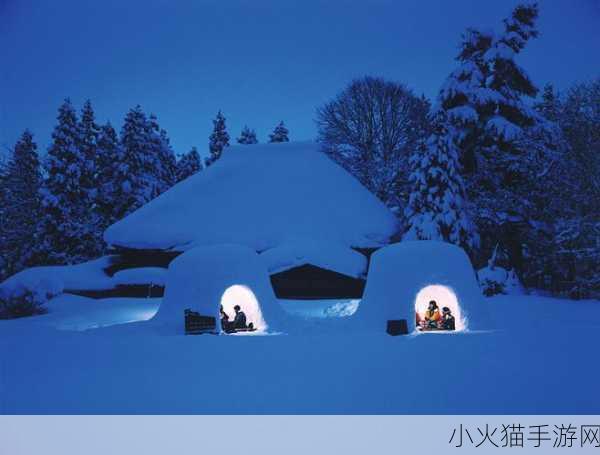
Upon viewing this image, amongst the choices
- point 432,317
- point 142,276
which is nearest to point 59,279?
point 142,276

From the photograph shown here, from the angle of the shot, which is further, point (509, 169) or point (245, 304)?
point (509, 169)

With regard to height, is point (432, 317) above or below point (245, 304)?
below

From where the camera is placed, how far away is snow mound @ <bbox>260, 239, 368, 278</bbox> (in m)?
15.6

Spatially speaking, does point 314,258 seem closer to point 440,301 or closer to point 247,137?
point 440,301

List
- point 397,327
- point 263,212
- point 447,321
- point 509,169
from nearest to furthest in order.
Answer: point 397,327 < point 447,321 < point 509,169 < point 263,212

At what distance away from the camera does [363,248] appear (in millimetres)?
17562

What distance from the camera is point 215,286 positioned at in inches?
376

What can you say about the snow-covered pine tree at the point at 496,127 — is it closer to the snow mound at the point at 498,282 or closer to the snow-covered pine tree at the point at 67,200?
the snow mound at the point at 498,282

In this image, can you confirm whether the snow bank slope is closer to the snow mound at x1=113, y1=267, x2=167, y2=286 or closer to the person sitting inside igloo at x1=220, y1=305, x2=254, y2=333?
the snow mound at x1=113, y1=267, x2=167, y2=286

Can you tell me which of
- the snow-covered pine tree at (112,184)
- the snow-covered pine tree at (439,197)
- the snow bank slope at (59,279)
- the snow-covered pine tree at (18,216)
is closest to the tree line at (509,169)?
the snow-covered pine tree at (439,197)

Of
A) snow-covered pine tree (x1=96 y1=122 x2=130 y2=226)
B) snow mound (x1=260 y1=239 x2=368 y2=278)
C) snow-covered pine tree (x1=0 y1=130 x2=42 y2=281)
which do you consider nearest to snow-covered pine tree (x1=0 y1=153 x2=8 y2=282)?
Result: snow-covered pine tree (x1=0 y1=130 x2=42 y2=281)

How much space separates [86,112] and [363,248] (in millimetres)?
21713

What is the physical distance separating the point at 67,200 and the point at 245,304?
1866 cm

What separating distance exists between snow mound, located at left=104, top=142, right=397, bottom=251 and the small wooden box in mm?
8295
